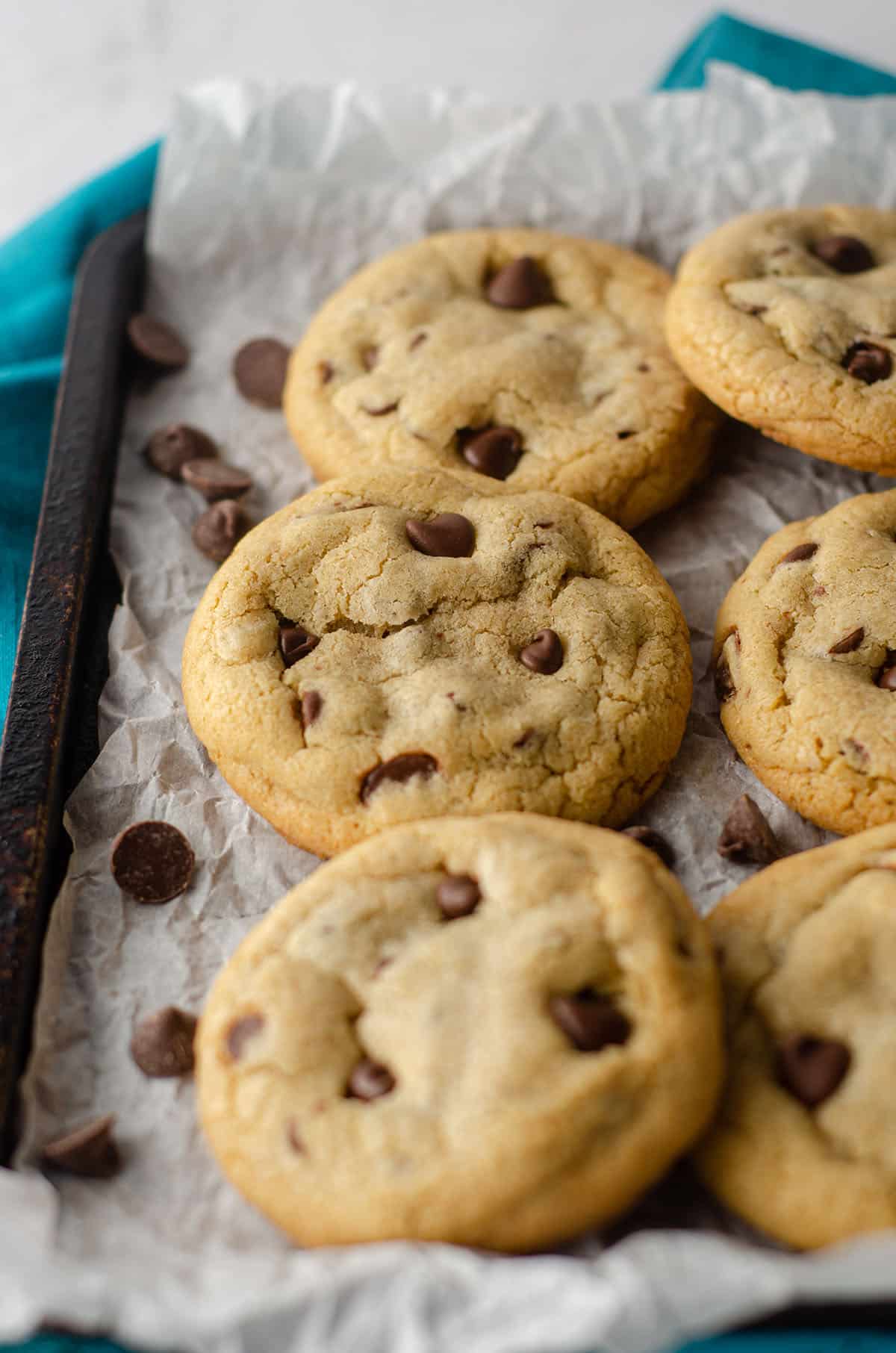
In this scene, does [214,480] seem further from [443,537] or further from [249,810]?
[249,810]

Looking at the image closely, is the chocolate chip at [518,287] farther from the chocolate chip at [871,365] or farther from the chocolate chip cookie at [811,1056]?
the chocolate chip cookie at [811,1056]

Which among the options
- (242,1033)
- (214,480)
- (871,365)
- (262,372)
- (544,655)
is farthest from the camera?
(262,372)

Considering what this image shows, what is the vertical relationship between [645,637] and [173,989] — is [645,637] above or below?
above

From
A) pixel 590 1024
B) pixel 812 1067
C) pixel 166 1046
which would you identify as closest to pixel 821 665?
pixel 812 1067

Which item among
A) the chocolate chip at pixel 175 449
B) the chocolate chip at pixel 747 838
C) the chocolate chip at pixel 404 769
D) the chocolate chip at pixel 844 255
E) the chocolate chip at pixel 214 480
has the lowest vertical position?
the chocolate chip at pixel 747 838

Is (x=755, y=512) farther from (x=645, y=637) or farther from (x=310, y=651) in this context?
(x=310, y=651)

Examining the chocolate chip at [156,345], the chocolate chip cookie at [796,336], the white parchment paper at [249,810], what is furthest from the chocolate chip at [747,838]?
the chocolate chip at [156,345]

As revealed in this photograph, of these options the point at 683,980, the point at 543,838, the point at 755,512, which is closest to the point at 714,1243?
the point at 683,980
